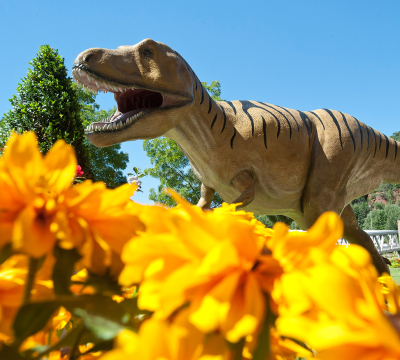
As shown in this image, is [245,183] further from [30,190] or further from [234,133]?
[30,190]

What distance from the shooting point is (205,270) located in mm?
197

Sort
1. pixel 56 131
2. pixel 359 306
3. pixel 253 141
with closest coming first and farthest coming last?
pixel 359 306 < pixel 253 141 < pixel 56 131

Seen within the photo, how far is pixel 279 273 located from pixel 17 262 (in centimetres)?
22

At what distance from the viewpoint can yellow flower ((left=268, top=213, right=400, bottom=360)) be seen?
0.58 ft

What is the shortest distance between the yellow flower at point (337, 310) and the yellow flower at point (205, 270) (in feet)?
0.07

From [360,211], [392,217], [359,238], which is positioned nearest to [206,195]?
[359,238]

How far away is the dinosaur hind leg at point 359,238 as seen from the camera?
2256 millimetres

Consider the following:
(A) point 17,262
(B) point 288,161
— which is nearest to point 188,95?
(B) point 288,161

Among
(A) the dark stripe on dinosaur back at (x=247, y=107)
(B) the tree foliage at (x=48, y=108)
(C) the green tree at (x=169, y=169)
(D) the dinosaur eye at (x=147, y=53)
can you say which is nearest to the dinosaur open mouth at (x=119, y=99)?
(D) the dinosaur eye at (x=147, y=53)

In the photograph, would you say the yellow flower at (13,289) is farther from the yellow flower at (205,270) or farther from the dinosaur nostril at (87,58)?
the dinosaur nostril at (87,58)

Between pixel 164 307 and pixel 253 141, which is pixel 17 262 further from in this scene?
pixel 253 141

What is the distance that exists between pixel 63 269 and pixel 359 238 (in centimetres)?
249

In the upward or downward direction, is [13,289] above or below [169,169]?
below

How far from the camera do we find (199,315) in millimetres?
195
